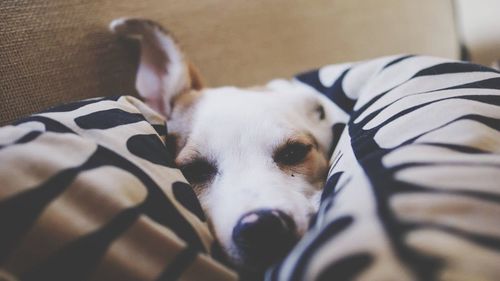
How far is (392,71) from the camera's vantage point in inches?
31.3

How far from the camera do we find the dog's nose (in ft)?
1.85

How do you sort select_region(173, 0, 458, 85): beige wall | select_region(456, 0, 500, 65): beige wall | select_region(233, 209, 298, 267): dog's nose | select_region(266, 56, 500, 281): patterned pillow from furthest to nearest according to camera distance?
1. select_region(456, 0, 500, 65): beige wall
2. select_region(173, 0, 458, 85): beige wall
3. select_region(233, 209, 298, 267): dog's nose
4. select_region(266, 56, 500, 281): patterned pillow

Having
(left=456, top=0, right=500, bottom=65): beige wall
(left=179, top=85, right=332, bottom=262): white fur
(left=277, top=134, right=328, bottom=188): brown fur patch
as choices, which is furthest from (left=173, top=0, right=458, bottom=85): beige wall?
(left=277, top=134, right=328, bottom=188): brown fur patch

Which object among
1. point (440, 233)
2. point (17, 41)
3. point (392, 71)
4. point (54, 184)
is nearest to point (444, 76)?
point (392, 71)

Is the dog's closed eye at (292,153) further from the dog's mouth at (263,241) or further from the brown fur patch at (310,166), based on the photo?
the dog's mouth at (263,241)

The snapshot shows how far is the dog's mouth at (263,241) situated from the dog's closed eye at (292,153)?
0.23m

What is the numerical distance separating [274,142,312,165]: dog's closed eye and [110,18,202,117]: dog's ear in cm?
34

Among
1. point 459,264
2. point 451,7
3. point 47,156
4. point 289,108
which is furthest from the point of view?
point 451,7

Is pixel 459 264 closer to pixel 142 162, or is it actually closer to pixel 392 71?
pixel 142 162

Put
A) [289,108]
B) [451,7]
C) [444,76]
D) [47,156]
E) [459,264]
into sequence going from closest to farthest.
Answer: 1. [459,264]
2. [47,156]
3. [444,76]
4. [289,108]
5. [451,7]

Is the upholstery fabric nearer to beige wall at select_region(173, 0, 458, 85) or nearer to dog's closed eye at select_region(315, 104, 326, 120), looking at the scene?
beige wall at select_region(173, 0, 458, 85)

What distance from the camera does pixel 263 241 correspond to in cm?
57

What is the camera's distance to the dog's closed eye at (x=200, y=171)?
78 cm

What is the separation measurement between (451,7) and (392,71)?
3.59ft
